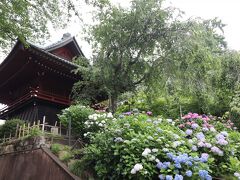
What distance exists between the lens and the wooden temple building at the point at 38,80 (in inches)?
429

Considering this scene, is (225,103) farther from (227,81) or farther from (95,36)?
(95,36)

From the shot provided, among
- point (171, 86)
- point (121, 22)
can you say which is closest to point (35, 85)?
point (121, 22)

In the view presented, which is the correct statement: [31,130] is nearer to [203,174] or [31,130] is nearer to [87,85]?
[87,85]

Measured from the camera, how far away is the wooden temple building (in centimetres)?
1090

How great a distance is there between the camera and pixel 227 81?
1269cm

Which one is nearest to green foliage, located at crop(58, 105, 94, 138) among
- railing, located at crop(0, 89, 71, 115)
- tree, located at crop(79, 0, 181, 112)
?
tree, located at crop(79, 0, 181, 112)

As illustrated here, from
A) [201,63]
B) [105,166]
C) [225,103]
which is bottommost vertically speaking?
[105,166]

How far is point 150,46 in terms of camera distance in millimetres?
9695

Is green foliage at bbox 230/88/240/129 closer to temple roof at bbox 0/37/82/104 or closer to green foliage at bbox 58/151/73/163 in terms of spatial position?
temple roof at bbox 0/37/82/104

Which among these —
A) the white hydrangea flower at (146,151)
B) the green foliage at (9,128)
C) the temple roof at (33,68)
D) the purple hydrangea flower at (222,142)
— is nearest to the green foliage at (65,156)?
the white hydrangea flower at (146,151)

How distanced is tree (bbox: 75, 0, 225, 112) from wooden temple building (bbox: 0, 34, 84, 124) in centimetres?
255

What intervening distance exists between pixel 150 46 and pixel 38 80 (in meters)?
5.98

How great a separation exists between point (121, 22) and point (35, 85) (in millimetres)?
5670

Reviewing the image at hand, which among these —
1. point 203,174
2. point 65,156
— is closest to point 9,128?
point 65,156
